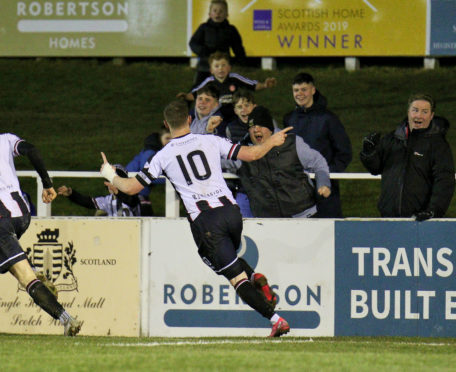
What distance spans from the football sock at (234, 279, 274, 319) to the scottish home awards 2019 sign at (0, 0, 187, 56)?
12.0 m

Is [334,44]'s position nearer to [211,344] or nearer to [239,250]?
[239,250]

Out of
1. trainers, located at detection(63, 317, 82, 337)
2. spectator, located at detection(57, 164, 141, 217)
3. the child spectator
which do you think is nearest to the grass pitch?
trainers, located at detection(63, 317, 82, 337)

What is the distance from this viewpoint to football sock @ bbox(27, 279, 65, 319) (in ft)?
30.5

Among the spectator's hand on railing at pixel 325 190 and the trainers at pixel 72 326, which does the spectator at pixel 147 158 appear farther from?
the trainers at pixel 72 326

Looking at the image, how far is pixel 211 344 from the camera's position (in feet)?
30.4

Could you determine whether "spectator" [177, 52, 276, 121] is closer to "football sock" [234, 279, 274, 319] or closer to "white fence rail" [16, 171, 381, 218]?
"white fence rail" [16, 171, 381, 218]

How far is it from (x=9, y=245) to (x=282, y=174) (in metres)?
2.51

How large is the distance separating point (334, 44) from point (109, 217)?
10.2 meters

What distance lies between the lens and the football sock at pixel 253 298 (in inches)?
364

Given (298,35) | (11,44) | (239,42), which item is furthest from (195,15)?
(239,42)

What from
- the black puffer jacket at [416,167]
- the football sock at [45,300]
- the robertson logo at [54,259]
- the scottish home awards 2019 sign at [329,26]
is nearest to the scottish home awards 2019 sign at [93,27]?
the scottish home awards 2019 sign at [329,26]

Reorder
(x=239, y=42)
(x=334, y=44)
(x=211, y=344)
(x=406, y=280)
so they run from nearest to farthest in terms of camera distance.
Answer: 1. (x=211, y=344)
2. (x=406, y=280)
3. (x=239, y=42)
4. (x=334, y=44)

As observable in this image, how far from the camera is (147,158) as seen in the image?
12500 mm

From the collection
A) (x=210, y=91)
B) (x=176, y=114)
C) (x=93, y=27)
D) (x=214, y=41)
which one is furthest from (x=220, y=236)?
(x=93, y=27)
